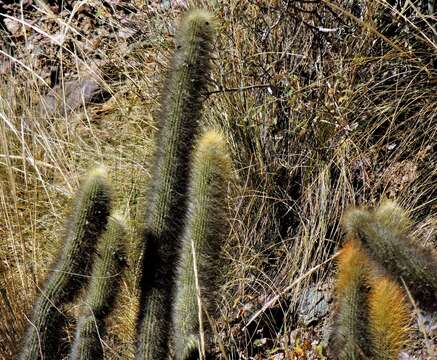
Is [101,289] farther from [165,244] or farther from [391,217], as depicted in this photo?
[391,217]

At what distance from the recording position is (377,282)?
95.2 inches

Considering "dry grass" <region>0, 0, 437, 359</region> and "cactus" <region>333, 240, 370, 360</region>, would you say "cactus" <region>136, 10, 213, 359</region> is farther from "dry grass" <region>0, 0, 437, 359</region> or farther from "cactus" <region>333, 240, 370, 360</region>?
"dry grass" <region>0, 0, 437, 359</region>

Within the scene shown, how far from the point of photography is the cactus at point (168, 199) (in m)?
2.85

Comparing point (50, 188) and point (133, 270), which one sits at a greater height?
point (50, 188)

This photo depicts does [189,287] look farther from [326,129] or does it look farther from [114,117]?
[114,117]

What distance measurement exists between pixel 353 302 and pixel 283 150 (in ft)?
6.50

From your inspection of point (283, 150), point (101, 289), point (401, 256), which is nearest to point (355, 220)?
point (401, 256)

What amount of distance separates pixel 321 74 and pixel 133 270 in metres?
1.44

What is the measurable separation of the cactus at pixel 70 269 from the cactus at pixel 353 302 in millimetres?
804

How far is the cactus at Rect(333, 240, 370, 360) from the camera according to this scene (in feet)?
7.91

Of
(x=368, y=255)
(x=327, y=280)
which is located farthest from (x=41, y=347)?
(x=327, y=280)

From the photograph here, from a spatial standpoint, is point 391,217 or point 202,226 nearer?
point 391,217

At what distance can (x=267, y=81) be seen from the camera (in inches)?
174

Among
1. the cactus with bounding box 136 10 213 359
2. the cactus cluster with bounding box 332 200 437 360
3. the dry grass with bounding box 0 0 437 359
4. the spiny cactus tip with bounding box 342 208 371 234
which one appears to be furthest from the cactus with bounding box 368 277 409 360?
the dry grass with bounding box 0 0 437 359
